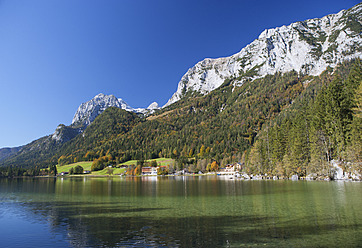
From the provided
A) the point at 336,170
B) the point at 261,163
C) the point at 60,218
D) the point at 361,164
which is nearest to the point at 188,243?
the point at 60,218

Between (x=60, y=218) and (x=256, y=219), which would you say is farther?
(x=60, y=218)

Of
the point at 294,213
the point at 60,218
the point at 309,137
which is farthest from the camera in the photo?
the point at 309,137

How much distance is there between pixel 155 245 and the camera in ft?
43.7

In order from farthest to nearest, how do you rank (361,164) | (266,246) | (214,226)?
(361,164)
(214,226)
(266,246)

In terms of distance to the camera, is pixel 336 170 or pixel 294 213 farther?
pixel 336 170

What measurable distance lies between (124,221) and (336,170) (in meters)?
64.3

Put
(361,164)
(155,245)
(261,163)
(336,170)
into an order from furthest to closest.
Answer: (261,163) → (336,170) → (361,164) → (155,245)

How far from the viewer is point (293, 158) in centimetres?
7744

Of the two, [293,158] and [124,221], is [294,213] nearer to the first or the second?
[124,221]

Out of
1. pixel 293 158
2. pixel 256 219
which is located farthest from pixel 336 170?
pixel 256 219

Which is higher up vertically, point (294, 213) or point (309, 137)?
point (309, 137)

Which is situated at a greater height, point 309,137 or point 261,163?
point 309,137

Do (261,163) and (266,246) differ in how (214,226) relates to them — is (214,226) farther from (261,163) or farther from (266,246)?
(261,163)

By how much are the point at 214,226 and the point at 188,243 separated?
182 inches
